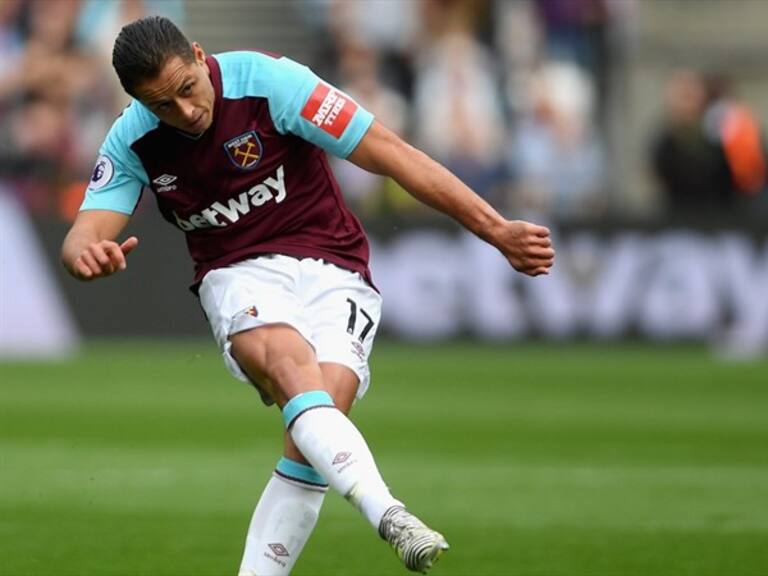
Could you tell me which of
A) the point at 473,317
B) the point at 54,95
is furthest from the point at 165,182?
the point at 54,95

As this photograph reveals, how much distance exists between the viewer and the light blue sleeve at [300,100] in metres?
6.00

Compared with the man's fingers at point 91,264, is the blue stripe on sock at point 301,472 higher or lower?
lower

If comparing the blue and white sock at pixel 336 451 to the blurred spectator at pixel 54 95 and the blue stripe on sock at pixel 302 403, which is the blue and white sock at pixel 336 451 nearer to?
the blue stripe on sock at pixel 302 403

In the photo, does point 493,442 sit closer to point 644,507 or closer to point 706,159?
point 644,507

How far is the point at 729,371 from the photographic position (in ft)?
53.1

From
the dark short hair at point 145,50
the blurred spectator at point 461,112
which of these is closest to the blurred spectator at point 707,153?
the blurred spectator at point 461,112

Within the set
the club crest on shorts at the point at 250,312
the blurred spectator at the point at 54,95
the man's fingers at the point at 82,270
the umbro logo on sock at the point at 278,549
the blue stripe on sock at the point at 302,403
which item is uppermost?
the blurred spectator at the point at 54,95

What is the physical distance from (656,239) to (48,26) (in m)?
7.05

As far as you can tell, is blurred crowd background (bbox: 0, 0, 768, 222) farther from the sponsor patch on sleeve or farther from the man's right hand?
the man's right hand

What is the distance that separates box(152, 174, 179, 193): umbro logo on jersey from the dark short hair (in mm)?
413

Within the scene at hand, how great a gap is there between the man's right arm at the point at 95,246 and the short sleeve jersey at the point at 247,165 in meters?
0.04

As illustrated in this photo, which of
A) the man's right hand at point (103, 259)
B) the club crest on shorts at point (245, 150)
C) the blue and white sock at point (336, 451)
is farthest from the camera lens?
the club crest on shorts at point (245, 150)

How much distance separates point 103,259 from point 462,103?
14.8 meters

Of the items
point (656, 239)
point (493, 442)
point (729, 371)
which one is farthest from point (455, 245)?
point (493, 442)
